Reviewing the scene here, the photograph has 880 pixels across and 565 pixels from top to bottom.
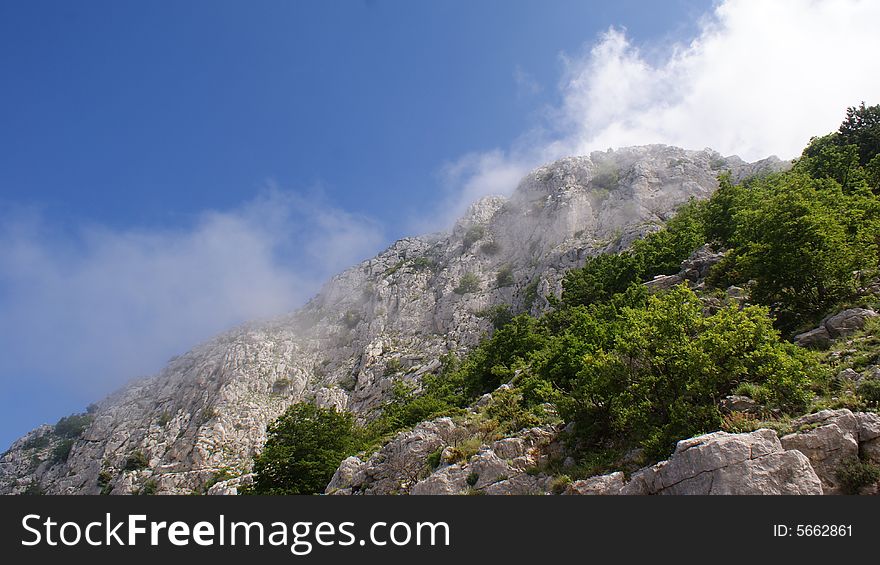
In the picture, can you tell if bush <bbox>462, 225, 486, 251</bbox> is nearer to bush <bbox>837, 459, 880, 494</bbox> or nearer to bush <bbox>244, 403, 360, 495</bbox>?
bush <bbox>244, 403, 360, 495</bbox>

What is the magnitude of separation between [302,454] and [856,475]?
3674 cm

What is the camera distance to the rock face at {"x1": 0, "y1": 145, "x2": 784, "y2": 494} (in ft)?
276

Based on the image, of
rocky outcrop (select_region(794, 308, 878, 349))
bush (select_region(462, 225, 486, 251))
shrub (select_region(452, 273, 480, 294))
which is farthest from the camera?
bush (select_region(462, 225, 486, 251))

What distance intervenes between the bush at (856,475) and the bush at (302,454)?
3335cm

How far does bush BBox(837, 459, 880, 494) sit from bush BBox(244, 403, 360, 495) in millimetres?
33354

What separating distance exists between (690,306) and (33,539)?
59.2 feet

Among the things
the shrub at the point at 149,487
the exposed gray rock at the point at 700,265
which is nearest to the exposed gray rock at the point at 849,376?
the exposed gray rock at the point at 700,265

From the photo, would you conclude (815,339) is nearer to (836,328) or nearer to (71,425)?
(836,328)

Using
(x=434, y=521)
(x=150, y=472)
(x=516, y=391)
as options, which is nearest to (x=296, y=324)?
(x=150, y=472)

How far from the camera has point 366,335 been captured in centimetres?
10175

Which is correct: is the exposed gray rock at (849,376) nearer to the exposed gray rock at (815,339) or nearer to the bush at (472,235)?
the exposed gray rock at (815,339)

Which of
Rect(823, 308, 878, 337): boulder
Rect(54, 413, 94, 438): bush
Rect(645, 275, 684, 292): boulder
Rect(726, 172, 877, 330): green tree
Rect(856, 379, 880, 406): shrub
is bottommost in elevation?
Rect(856, 379, 880, 406): shrub

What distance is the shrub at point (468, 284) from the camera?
10188cm

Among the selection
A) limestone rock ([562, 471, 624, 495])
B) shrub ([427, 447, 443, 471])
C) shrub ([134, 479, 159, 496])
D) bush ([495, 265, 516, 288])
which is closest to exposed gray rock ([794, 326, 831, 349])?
limestone rock ([562, 471, 624, 495])
